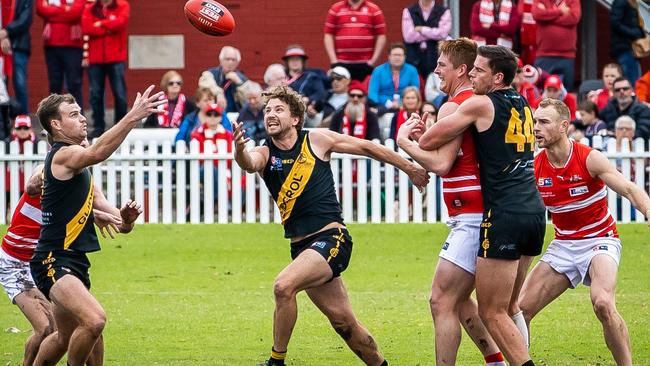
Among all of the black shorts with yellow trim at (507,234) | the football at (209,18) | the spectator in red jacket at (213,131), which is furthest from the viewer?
the spectator in red jacket at (213,131)

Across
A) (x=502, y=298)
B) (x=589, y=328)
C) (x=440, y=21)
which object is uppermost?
(x=440, y=21)

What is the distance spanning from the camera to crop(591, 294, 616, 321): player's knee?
962 cm

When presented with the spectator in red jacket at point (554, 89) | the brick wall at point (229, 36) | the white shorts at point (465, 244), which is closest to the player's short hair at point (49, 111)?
the white shorts at point (465, 244)

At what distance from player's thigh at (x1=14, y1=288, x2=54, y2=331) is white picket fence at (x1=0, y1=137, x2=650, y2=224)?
801 centimetres

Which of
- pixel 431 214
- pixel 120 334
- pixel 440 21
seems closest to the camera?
pixel 120 334

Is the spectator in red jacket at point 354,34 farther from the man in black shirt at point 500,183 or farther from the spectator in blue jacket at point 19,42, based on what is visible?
the man in black shirt at point 500,183

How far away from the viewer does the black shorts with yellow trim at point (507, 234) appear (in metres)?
9.09

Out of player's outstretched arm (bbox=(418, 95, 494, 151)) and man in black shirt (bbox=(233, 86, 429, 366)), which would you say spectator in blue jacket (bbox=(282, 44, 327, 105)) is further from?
player's outstretched arm (bbox=(418, 95, 494, 151))

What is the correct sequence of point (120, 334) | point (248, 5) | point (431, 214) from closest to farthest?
→ point (120, 334)
point (431, 214)
point (248, 5)

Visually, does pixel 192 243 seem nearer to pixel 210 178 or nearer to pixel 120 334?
pixel 210 178

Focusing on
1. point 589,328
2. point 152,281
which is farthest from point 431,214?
point 589,328

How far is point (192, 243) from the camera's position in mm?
17453

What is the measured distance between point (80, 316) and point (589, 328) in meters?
5.23

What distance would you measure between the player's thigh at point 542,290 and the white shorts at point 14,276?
146 inches
